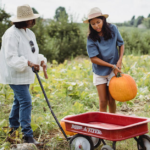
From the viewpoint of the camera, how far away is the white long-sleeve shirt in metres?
2.65

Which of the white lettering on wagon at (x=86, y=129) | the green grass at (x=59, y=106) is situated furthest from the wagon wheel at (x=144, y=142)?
the white lettering on wagon at (x=86, y=129)


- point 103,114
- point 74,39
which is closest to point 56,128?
point 103,114

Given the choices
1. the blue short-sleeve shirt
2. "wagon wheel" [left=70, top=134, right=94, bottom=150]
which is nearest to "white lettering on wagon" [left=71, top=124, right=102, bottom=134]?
"wagon wheel" [left=70, top=134, right=94, bottom=150]

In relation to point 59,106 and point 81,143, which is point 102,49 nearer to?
point 81,143

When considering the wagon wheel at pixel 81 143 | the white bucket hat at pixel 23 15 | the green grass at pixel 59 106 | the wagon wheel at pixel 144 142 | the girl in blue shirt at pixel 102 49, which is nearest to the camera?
the wagon wheel at pixel 144 142

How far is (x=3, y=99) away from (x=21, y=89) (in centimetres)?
171

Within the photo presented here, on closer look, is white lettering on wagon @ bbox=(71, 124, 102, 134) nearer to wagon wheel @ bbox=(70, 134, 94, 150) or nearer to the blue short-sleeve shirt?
wagon wheel @ bbox=(70, 134, 94, 150)

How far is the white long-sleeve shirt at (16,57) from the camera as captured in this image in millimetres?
2646

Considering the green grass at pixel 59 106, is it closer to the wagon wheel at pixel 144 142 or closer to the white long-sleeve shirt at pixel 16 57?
the wagon wheel at pixel 144 142

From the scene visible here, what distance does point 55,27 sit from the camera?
43.6 feet

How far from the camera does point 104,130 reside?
2342 millimetres

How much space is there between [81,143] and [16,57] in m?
1.15

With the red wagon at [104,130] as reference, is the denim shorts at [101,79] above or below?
above

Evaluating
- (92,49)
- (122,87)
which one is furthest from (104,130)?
(92,49)
